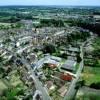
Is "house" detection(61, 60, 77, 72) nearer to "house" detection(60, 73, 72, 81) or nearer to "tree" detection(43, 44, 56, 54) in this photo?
"house" detection(60, 73, 72, 81)

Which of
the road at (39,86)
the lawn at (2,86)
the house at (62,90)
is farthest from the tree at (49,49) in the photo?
the lawn at (2,86)

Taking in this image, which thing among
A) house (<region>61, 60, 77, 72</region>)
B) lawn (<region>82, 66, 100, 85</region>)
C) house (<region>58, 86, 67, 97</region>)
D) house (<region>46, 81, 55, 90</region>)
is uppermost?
house (<region>46, 81, 55, 90</region>)

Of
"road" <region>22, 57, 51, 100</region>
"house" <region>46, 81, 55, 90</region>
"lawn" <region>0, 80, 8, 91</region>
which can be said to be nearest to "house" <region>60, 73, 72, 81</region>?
"house" <region>46, 81, 55, 90</region>

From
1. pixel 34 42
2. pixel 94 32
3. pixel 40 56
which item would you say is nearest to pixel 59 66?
pixel 40 56

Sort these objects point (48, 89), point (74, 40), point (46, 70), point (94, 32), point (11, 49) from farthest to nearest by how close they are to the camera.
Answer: point (94, 32) → point (74, 40) → point (11, 49) → point (46, 70) → point (48, 89)

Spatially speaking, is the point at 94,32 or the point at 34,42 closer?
the point at 34,42

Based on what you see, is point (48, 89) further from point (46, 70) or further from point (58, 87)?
point (46, 70)

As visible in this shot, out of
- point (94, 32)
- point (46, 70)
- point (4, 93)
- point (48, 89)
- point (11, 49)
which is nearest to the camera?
point (4, 93)

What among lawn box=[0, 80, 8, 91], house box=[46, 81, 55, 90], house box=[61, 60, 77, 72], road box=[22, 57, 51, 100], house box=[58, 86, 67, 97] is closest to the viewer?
road box=[22, 57, 51, 100]
